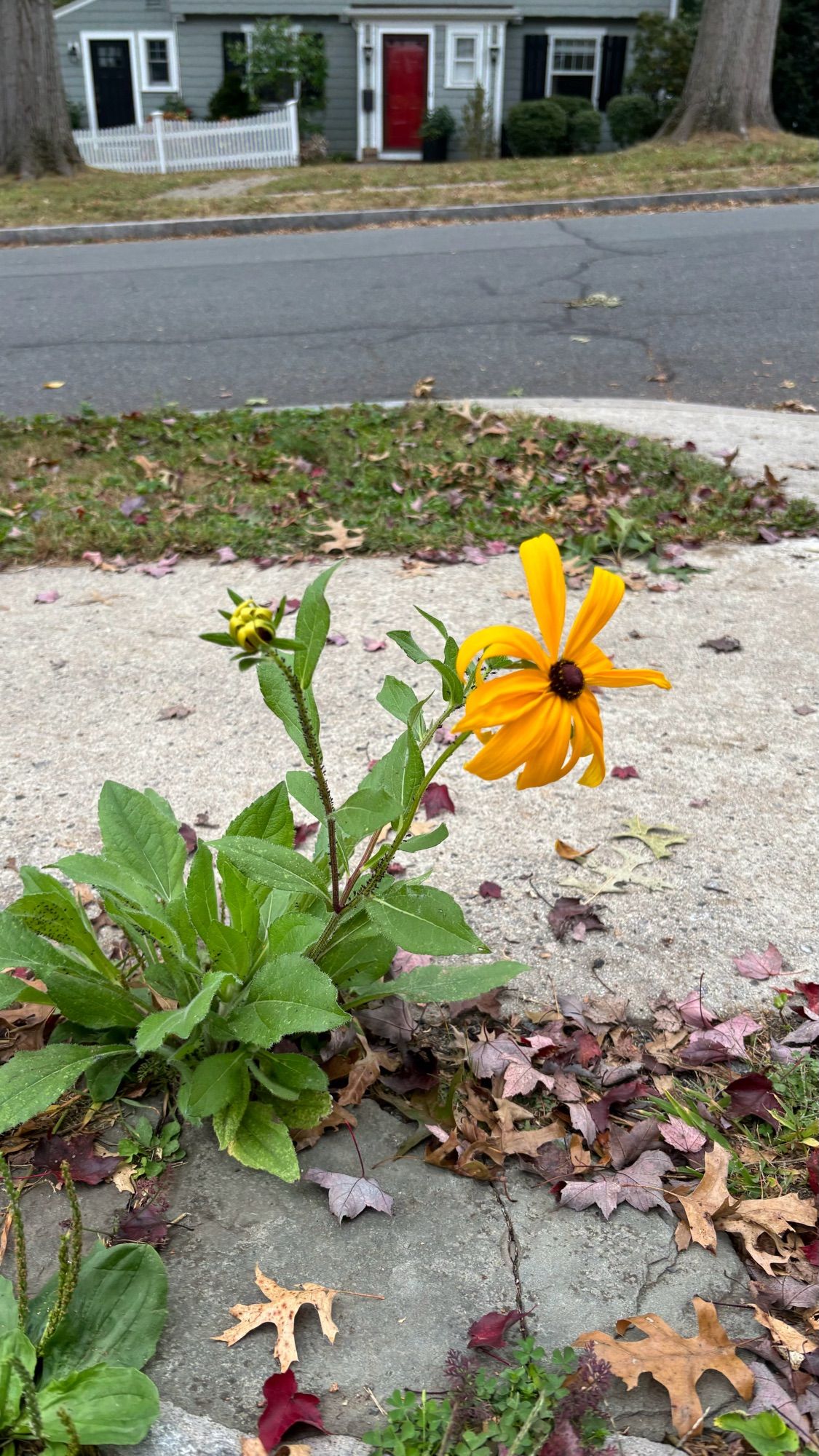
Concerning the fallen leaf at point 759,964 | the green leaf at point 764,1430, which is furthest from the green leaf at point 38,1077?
the fallen leaf at point 759,964

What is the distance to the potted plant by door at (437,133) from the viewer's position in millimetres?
25406

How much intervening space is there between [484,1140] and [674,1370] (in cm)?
48

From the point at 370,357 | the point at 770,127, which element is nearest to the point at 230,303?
the point at 370,357

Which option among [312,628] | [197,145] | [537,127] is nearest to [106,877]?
[312,628]

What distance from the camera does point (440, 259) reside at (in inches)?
425

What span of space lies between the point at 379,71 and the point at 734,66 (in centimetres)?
1096

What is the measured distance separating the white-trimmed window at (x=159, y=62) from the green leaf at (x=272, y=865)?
99.7 feet

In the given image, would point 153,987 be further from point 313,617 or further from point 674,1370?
point 674,1370

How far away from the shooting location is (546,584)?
4.60 feet

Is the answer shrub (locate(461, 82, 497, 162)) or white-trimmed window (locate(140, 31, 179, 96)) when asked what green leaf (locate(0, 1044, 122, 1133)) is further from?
white-trimmed window (locate(140, 31, 179, 96))

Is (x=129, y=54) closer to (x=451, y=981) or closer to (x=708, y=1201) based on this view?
(x=451, y=981)

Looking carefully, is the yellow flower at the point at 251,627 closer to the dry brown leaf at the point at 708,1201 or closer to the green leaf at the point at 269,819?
the green leaf at the point at 269,819

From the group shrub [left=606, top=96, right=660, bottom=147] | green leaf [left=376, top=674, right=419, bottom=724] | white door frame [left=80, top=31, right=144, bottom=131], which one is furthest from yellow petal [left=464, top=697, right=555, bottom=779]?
white door frame [left=80, top=31, right=144, bottom=131]

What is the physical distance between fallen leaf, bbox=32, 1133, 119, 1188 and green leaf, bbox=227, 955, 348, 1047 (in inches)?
13.2
